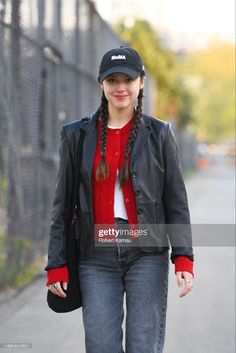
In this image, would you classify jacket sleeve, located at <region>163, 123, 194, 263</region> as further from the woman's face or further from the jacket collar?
the woman's face

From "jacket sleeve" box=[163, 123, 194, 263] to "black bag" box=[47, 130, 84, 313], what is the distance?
37 centimetres

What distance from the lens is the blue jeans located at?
11.0ft

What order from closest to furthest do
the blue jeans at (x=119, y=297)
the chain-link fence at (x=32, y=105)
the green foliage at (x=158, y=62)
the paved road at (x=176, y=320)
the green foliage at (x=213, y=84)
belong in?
1. the blue jeans at (x=119, y=297)
2. the paved road at (x=176, y=320)
3. the chain-link fence at (x=32, y=105)
4. the green foliage at (x=158, y=62)
5. the green foliage at (x=213, y=84)

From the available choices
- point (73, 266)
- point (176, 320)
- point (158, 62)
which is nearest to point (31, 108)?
point (176, 320)

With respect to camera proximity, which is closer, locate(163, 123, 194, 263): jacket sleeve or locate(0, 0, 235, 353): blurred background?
locate(163, 123, 194, 263): jacket sleeve

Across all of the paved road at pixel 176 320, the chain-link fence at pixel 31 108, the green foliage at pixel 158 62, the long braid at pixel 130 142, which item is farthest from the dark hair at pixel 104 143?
the green foliage at pixel 158 62

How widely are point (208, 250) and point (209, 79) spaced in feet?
227

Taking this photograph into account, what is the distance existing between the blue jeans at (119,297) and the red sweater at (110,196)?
0.10 meters

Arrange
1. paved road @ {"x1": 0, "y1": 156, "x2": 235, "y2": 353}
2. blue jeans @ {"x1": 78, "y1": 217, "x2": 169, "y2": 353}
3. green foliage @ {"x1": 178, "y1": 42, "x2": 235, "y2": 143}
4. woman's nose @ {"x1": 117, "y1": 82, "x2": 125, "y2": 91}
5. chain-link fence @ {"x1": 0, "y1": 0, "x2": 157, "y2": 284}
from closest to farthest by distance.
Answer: blue jeans @ {"x1": 78, "y1": 217, "x2": 169, "y2": 353}
woman's nose @ {"x1": 117, "y1": 82, "x2": 125, "y2": 91}
paved road @ {"x1": 0, "y1": 156, "x2": 235, "y2": 353}
chain-link fence @ {"x1": 0, "y1": 0, "x2": 157, "y2": 284}
green foliage @ {"x1": 178, "y1": 42, "x2": 235, "y2": 143}

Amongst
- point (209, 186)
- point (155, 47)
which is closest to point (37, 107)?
point (209, 186)

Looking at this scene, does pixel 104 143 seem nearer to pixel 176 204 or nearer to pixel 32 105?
pixel 176 204

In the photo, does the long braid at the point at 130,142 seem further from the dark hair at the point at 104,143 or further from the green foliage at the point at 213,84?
the green foliage at the point at 213,84

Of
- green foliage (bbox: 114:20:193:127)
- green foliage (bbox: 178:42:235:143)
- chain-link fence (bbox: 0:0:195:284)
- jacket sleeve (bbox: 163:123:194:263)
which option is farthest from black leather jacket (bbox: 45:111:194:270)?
green foliage (bbox: 178:42:235:143)

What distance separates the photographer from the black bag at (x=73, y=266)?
3436 millimetres
